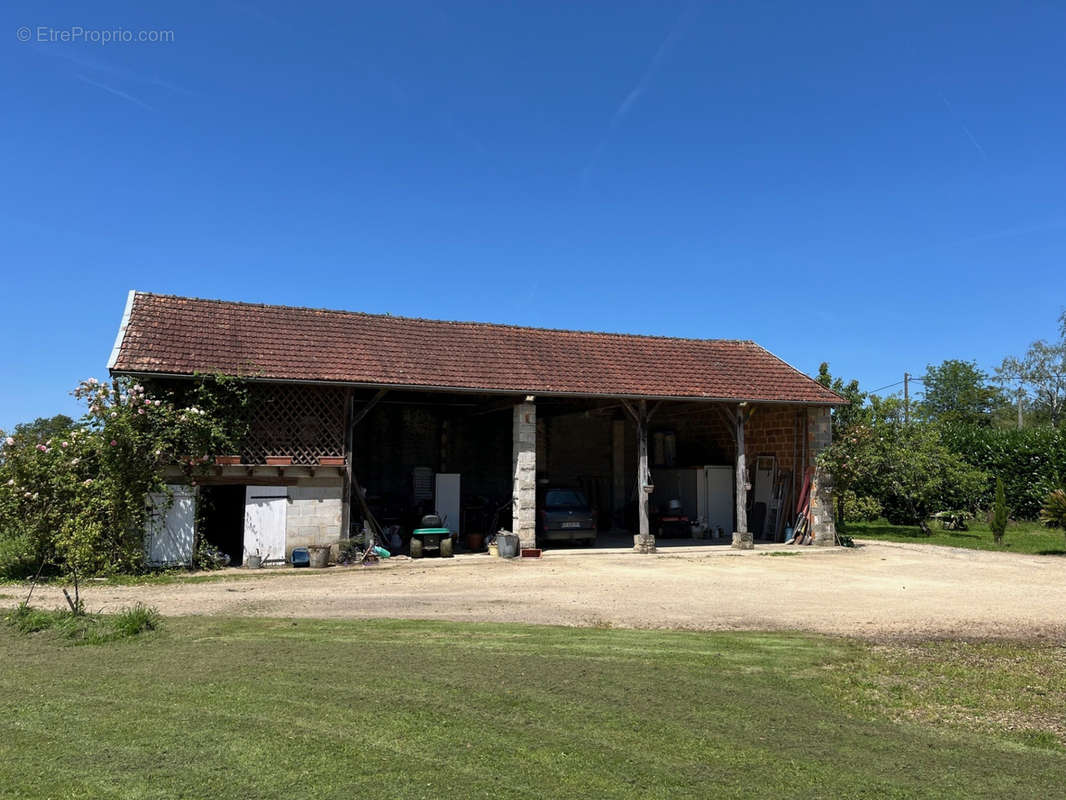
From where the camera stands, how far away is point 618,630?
784 centimetres

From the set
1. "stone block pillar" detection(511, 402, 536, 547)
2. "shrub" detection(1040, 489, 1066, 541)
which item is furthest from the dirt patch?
"shrub" detection(1040, 489, 1066, 541)

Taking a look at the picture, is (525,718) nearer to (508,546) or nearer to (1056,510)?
(508,546)

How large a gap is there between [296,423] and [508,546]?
4.82 m

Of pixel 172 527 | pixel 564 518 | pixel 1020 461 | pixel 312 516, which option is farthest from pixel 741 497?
pixel 172 527

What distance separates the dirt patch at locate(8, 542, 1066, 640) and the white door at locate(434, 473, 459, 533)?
2.45 meters

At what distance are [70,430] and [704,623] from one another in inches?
419

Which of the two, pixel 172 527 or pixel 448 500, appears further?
pixel 448 500

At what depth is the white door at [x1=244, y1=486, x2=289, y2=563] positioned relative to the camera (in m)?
13.8

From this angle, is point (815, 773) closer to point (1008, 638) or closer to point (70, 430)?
point (1008, 638)

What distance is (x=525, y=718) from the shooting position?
194 inches

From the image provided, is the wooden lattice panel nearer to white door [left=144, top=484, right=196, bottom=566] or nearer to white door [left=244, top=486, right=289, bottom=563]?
white door [left=244, top=486, right=289, bottom=563]

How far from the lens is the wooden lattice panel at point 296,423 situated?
1403 centimetres

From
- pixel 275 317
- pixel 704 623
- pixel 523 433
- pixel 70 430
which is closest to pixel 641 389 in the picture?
pixel 523 433

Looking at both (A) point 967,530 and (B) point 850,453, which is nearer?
(B) point 850,453
